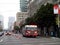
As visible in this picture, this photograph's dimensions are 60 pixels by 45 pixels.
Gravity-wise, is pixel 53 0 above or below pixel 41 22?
above

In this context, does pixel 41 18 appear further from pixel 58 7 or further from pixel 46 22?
pixel 58 7

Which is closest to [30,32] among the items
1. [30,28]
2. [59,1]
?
[30,28]

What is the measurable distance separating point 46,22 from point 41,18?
2.67 meters

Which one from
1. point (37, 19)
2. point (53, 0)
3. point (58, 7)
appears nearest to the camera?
point (58, 7)

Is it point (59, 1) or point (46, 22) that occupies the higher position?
point (59, 1)

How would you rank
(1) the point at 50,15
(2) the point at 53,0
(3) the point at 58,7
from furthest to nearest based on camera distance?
(2) the point at 53,0, (1) the point at 50,15, (3) the point at 58,7

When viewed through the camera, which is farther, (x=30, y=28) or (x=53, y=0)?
(x=53, y=0)

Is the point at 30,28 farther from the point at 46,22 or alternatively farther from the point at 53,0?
the point at 53,0

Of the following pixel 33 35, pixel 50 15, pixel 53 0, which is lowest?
pixel 33 35

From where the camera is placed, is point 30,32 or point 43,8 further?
point 43,8

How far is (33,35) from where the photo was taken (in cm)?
5941

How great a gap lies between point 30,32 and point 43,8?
23831 millimetres

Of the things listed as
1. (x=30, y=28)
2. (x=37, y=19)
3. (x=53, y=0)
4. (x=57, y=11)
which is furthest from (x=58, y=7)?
(x=53, y=0)

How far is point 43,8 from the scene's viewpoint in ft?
266
